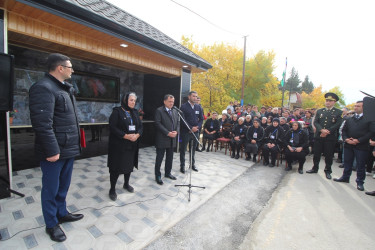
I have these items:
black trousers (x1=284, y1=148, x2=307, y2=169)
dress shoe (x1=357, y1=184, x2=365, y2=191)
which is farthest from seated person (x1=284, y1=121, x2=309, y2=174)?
dress shoe (x1=357, y1=184, x2=365, y2=191)

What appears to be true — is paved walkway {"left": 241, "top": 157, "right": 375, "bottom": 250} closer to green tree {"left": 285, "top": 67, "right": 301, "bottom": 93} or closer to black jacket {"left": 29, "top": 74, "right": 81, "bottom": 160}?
black jacket {"left": 29, "top": 74, "right": 81, "bottom": 160}

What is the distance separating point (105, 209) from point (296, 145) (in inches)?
202

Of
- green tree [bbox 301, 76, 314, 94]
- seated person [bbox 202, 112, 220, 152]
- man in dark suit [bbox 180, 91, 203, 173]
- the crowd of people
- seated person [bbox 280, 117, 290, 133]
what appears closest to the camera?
the crowd of people

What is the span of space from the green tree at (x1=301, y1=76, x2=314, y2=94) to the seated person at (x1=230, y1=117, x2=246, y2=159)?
230 feet

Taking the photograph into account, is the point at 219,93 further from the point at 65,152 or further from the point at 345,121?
the point at 65,152

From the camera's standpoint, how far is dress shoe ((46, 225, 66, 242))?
2.10 meters

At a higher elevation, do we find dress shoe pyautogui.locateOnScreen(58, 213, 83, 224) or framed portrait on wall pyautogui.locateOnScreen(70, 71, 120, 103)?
framed portrait on wall pyautogui.locateOnScreen(70, 71, 120, 103)

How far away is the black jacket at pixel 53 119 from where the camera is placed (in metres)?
1.83

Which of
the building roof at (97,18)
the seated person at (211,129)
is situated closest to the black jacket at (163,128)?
the building roof at (97,18)

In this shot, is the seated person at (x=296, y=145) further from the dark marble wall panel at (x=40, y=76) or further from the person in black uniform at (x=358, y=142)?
the dark marble wall panel at (x=40, y=76)

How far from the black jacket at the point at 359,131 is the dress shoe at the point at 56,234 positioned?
562 centimetres

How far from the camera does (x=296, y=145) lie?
5.37m

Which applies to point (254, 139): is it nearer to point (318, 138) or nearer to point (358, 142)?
point (318, 138)

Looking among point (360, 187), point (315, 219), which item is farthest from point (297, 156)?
point (315, 219)
